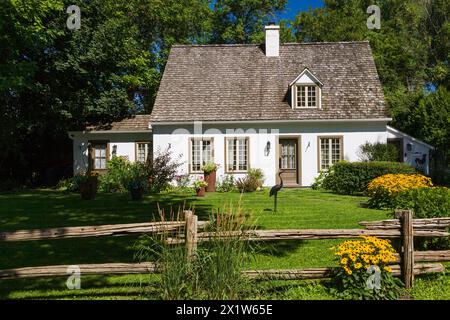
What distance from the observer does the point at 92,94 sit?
23609mm

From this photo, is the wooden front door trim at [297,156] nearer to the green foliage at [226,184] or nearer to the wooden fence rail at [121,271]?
the green foliage at [226,184]

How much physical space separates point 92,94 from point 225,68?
25.7 ft

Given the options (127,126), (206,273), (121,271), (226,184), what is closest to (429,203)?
(206,273)

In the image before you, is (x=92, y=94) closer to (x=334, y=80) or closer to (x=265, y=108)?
(x=265, y=108)

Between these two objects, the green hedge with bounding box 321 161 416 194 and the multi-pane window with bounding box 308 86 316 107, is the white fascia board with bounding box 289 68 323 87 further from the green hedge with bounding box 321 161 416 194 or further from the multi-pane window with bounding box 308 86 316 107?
the green hedge with bounding box 321 161 416 194

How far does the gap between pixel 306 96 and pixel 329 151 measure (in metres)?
2.89

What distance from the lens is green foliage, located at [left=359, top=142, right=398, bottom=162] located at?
62.1ft

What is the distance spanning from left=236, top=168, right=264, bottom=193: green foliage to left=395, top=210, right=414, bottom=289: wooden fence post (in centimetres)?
1166

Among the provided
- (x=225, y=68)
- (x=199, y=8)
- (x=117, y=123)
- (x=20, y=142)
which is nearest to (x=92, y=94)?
(x=117, y=123)

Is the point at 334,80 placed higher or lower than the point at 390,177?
→ higher

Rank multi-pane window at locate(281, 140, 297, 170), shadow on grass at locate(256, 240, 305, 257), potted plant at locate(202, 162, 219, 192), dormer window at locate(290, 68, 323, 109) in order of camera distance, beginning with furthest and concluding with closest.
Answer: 1. multi-pane window at locate(281, 140, 297, 170)
2. dormer window at locate(290, 68, 323, 109)
3. potted plant at locate(202, 162, 219, 192)
4. shadow on grass at locate(256, 240, 305, 257)

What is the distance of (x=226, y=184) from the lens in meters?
18.8

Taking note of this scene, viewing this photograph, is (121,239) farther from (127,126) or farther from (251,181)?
(127,126)

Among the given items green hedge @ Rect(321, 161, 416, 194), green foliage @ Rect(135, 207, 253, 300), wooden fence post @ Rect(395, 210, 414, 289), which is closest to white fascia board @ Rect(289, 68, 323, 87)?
green hedge @ Rect(321, 161, 416, 194)
